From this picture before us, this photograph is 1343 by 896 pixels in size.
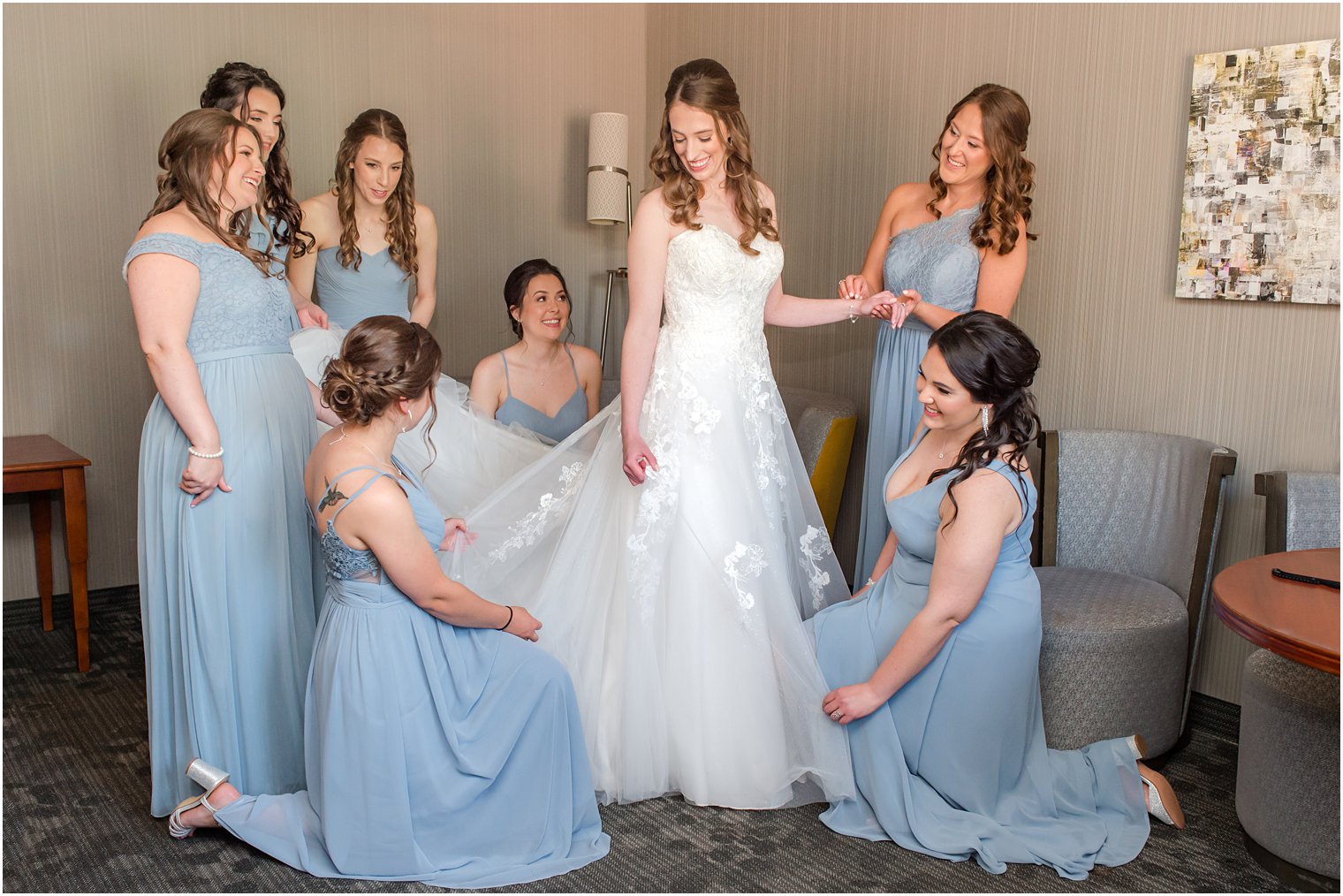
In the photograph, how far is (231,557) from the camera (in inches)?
104

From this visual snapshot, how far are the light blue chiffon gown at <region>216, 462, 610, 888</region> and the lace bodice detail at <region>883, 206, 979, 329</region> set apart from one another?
1587 mm

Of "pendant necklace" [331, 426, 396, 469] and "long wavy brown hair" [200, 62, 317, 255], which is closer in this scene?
"pendant necklace" [331, 426, 396, 469]

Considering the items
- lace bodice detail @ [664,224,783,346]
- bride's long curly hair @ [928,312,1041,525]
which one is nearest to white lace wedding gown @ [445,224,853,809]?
lace bodice detail @ [664,224,783,346]

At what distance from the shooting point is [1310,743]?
2338mm

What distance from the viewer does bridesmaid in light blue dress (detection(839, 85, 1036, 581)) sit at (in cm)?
319

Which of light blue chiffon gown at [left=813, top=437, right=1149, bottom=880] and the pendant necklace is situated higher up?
the pendant necklace

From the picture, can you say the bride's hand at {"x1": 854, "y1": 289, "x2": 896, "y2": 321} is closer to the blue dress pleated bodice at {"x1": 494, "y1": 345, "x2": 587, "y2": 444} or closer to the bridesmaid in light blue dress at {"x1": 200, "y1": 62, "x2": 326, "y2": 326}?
the blue dress pleated bodice at {"x1": 494, "y1": 345, "x2": 587, "y2": 444}

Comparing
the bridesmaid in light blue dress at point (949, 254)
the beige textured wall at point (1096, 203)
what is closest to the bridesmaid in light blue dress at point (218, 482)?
Result: the bridesmaid in light blue dress at point (949, 254)

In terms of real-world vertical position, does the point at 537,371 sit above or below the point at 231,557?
above

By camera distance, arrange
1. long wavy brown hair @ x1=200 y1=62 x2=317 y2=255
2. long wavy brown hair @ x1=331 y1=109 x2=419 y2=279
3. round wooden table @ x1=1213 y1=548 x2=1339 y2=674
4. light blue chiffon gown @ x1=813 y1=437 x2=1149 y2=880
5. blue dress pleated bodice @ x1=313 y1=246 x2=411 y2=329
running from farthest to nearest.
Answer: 1. blue dress pleated bodice @ x1=313 y1=246 x2=411 y2=329
2. long wavy brown hair @ x1=331 y1=109 x2=419 y2=279
3. long wavy brown hair @ x1=200 y1=62 x2=317 y2=255
4. light blue chiffon gown @ x1=813 y1=437 x2=1149 y2=880
5. round wooden table @ x1=1213 y1=548 x2=1339 y2=674

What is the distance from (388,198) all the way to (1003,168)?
2.00 metres

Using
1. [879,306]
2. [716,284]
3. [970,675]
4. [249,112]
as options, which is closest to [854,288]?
[879,306]

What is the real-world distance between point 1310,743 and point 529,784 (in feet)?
5.28

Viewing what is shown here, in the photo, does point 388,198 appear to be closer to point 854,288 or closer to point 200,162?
point 200,162
